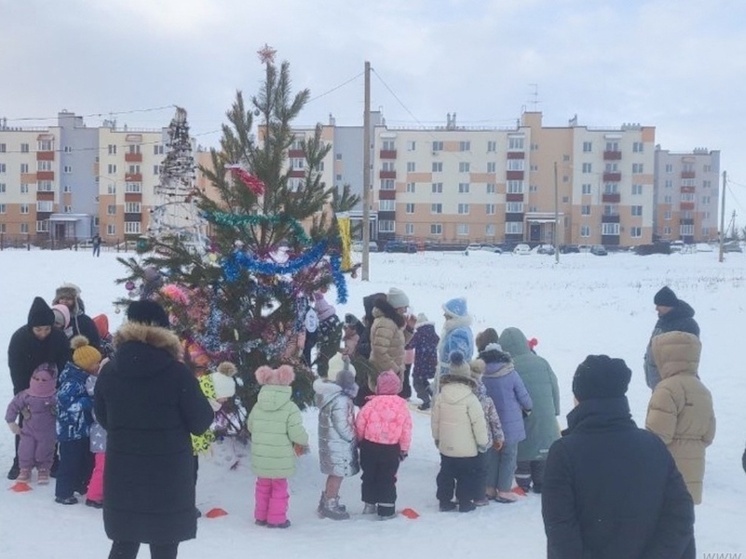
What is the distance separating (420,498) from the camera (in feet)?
24.6

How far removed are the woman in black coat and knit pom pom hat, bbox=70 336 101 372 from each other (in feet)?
8.28

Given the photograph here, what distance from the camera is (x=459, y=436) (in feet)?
23.1

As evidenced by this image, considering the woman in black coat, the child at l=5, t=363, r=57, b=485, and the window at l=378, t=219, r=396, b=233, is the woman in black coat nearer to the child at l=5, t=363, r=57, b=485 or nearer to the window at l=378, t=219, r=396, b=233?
the child at l=5, t=363, r=57, b=485

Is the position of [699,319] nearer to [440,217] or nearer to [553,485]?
[553,485]

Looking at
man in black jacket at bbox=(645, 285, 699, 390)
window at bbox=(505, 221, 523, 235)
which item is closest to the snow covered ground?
man in black jacket at bbox=(645, 285, 699, 390)

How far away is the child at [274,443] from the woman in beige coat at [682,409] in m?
2.63

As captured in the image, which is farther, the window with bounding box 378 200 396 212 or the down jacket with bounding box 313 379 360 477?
the window with bounding box 378 200 396 212

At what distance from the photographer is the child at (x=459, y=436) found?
7.02 m

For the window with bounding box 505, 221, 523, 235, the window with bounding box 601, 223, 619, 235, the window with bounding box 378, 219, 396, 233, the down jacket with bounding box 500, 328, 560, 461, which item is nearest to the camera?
the down jacket with bounding box 500, 328, 560, 461

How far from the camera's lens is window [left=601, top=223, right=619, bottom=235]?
8212 centimetres

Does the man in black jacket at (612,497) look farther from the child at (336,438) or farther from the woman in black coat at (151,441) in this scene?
the child at (336,438)

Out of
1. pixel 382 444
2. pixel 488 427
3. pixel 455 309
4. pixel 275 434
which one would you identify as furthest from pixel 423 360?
pixel 275 434

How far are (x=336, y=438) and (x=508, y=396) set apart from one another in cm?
162

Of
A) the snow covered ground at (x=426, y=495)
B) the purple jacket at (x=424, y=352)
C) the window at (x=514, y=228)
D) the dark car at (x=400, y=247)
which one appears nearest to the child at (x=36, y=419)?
the snow covered ground at (x=426, y=495)
